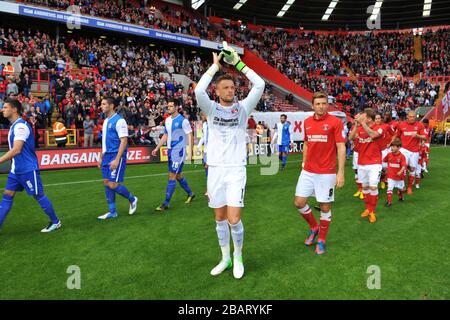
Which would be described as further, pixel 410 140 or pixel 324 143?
pixel 410 140

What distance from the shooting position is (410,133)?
31.3 feet

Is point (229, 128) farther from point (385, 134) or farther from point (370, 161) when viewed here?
point (385, 134)

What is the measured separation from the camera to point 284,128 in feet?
49.4

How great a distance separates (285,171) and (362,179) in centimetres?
695

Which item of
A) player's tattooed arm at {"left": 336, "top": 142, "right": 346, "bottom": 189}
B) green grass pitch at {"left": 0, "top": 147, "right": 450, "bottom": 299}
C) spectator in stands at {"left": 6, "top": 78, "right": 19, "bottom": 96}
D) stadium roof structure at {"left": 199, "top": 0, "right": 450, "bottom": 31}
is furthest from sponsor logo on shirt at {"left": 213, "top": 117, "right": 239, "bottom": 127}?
stadium roof structure at {"left": 199, "top": 0, "right": 450, "bottom": 31}

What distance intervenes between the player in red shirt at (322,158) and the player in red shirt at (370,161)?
6.62 feet

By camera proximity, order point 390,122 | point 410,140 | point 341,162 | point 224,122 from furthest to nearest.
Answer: point 410,140
point 390,122
point 341,162
point 224,122

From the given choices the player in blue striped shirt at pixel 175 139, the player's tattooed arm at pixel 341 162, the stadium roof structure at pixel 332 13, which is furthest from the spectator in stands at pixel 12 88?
the stadium roof structure at pixel 332 13

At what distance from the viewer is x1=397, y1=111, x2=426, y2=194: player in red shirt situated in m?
9.42

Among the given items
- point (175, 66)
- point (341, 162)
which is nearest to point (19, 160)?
point (341, 162)

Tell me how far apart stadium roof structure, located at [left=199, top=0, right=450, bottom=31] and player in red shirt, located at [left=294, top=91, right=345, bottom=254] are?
38.0 m

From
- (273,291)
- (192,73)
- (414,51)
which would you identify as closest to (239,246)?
(273,291)

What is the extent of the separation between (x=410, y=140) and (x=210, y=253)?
7242 mm

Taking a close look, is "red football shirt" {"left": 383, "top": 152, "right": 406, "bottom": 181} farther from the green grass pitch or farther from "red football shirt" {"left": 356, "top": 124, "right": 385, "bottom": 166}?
"red football shirt" {"left": 356, "top": 124, "right": 385, "bottom": 166}
